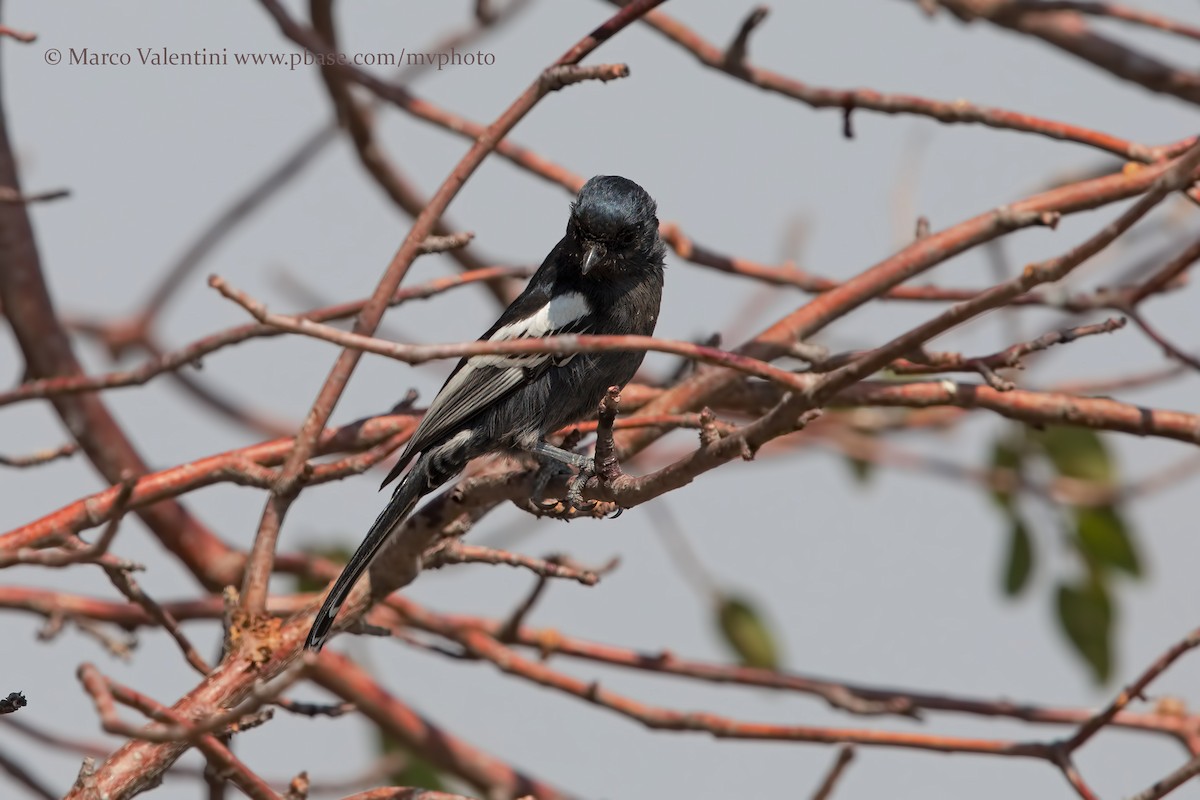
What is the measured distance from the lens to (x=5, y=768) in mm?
3682

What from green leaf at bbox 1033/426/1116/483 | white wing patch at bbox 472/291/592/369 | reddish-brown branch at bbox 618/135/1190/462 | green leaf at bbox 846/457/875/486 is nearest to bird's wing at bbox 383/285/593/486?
white wing patch at bbox 472/291/592/369

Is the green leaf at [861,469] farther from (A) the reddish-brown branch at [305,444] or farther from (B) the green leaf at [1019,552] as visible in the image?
(A) the reddish-brown branch at [305,444]

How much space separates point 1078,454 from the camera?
524 centimetres

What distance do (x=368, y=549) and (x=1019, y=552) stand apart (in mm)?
2952

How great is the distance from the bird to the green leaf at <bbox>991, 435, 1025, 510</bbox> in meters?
1.71

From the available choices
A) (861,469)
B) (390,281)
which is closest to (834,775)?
(390,281)

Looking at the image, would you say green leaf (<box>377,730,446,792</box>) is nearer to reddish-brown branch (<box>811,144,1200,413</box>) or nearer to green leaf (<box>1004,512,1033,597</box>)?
green leaf (<box>1004,512,1033,597</box>)

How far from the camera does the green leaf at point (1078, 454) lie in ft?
17.1

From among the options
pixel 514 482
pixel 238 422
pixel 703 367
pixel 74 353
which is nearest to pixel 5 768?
pixel 74 353

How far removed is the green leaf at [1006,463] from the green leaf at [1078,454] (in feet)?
0.48

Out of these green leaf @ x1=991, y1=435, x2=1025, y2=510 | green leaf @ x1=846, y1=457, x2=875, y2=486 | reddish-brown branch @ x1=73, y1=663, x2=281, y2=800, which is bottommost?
reddish-brown branch @ x1=73, y1=663, x2=281, y2=800

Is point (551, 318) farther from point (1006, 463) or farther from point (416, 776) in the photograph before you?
point (1006, 463)

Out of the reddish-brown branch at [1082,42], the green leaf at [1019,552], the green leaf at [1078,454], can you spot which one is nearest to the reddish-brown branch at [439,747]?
the green leaf at [1019,552]

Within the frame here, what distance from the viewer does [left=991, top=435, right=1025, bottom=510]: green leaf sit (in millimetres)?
5417
